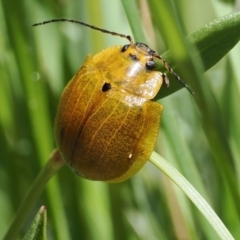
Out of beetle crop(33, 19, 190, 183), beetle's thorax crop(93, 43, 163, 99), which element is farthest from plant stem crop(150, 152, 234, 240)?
beetle's thorax crop(93, 43, 163, 99)

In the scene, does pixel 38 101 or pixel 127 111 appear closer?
pixel 127 111

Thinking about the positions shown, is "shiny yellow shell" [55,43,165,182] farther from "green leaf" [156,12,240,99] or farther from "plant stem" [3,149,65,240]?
"green leaf" [156,12,240,99]

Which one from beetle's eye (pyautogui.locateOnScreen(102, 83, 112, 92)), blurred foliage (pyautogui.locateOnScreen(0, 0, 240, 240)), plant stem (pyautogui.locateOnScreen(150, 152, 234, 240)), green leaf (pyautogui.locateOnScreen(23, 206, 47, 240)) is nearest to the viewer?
green leaf (pyautogui.locateOnScreen(23, 206, 47, 240))

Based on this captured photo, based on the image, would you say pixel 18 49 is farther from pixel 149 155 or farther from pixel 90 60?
pixel 149 155

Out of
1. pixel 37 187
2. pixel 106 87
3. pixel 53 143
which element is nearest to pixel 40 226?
pixel 37 187

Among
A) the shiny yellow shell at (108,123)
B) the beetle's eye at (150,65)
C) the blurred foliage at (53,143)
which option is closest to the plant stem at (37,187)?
the shiny yellow shell at (108,123)

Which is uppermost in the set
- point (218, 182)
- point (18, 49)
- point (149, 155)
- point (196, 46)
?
point (18, 49)

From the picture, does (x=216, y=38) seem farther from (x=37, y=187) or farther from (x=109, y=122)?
(x=37, y=187)

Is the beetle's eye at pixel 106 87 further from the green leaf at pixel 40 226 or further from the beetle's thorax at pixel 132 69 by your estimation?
the green leaf at pixel 40 226

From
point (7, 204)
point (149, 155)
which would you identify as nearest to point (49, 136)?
point (7, 204)
